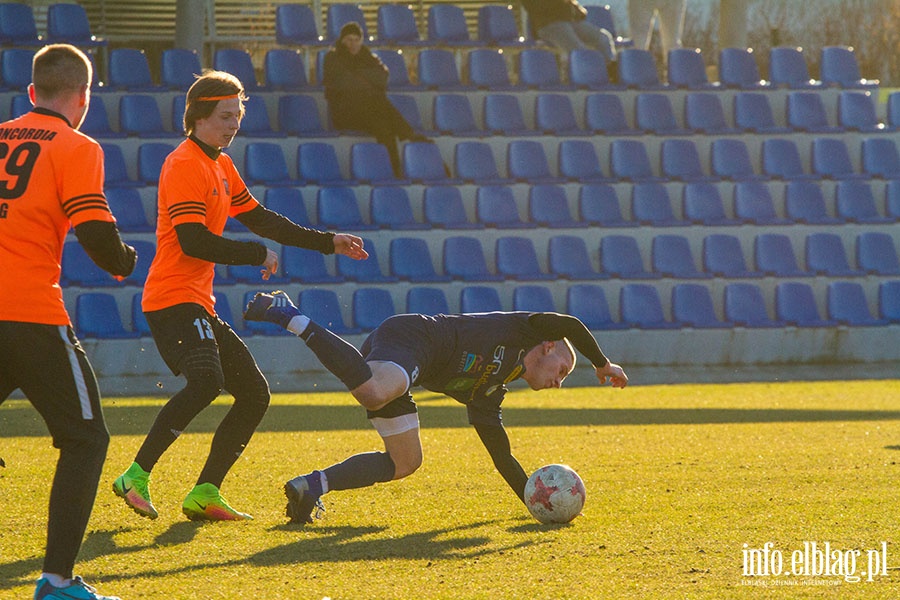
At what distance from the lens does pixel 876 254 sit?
17688 millimetres

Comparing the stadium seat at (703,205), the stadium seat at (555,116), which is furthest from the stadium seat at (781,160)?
the stadium seat at (555,116)

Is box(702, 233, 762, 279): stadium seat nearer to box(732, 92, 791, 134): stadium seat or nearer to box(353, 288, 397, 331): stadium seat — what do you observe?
box(732, 92, 791, 134): stadium seat

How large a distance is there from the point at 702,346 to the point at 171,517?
11.1 m

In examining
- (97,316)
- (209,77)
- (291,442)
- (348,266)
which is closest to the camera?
(209,77)

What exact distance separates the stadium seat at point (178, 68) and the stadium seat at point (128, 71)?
196 millimetres

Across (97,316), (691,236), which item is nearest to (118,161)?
(97,316)

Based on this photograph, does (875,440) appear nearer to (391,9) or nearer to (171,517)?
(171,517)

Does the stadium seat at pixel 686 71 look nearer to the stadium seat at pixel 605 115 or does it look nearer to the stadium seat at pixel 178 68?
the stadium seat at pixel 605 115

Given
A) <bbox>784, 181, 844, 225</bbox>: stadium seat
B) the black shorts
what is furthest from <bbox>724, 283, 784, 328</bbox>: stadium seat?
the black shorts

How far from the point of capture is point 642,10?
70.1ft

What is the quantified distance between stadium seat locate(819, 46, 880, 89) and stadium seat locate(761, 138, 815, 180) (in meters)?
2.09

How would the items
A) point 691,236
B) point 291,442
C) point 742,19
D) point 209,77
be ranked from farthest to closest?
point 742,19, point 691,236, point 291,442, point 209,77

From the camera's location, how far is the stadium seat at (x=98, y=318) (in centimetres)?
1466

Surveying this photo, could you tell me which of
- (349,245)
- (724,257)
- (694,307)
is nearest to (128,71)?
(694,307)
